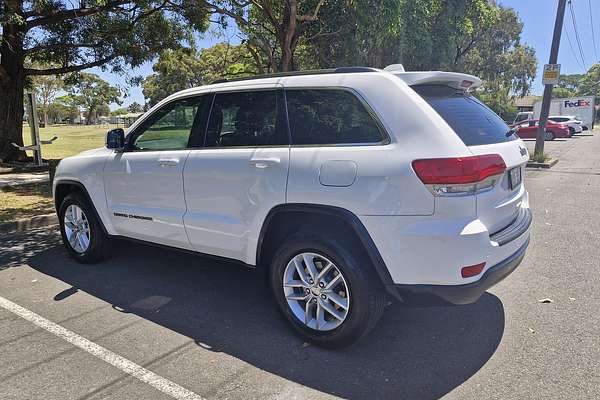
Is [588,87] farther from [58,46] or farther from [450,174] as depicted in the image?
[450,174]

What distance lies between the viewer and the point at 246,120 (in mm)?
3645

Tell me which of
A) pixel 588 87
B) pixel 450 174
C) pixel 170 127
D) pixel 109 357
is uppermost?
pixel 588 87

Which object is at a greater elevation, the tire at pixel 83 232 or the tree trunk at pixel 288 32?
the tree trunk at pixel 288 32

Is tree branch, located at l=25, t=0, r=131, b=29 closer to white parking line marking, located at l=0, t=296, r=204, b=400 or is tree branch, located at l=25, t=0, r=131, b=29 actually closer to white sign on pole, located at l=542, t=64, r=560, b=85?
white parking line marking, located at l=0, t=296, r=204, b=400

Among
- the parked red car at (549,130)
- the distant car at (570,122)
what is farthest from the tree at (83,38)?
the distant car at (570,122)

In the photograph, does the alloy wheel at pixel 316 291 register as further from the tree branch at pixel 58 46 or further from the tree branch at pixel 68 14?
the tree branch at pixel 58 46

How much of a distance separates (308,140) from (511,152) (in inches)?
57.0

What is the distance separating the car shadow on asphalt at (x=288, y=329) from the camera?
284 cm

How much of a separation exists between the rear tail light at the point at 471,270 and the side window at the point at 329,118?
3.15 feet

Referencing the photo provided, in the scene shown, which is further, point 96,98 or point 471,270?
point 96,98

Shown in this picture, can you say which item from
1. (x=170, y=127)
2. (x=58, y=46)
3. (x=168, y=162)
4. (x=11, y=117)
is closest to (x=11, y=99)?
(x=11, y=117)

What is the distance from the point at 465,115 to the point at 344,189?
41.7 inches

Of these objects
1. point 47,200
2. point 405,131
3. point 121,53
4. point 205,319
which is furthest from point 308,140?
point 121,53

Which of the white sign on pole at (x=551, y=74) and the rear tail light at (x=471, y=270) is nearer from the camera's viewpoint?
the rear tail light at (x=471, y=270)
